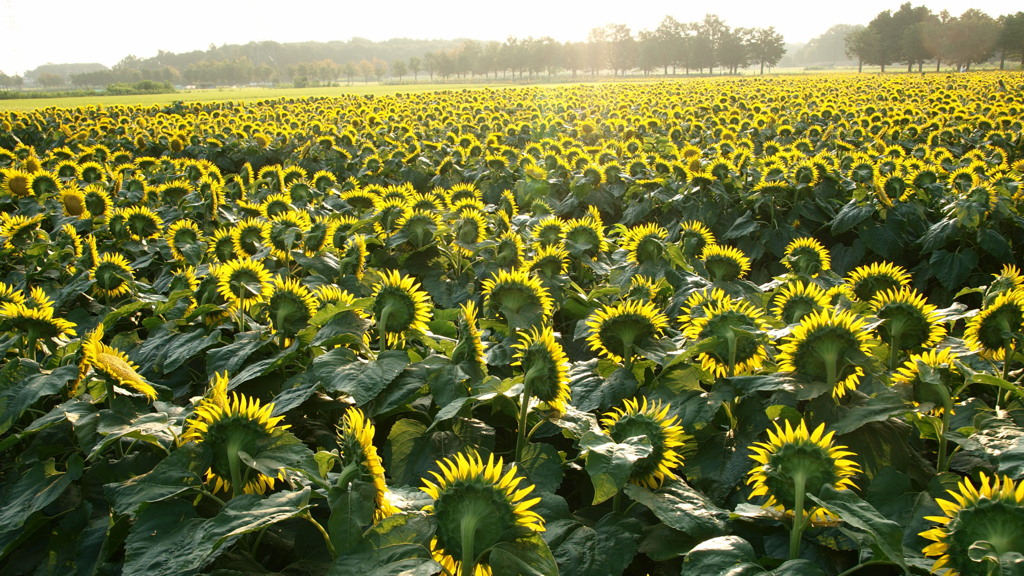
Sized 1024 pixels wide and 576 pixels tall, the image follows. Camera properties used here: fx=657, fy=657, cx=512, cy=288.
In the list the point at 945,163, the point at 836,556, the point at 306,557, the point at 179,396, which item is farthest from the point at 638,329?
the point at 945,163

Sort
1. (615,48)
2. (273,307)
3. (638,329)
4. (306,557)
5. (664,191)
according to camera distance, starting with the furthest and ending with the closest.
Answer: (615,48)
(664,191)
(273,307)
(638,329)
(306,557)

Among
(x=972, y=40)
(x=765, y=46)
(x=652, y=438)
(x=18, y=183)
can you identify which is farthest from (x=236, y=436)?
(x=765, y=46)

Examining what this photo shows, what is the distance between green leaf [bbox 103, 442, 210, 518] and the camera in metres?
1.37

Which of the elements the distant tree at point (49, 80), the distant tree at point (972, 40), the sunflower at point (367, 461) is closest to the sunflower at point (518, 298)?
the sunflower at point (367, 461)

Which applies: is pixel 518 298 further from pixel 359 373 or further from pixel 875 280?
pixel 875 280

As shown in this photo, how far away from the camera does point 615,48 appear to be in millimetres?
110500

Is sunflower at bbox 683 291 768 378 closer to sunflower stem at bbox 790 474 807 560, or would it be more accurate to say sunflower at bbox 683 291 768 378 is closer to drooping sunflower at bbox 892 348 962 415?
drooping sunflower at bbox 892 348 962 415

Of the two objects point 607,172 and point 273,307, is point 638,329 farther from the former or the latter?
point 607,172

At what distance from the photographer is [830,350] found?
164cm

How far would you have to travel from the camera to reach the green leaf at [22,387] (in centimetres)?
184

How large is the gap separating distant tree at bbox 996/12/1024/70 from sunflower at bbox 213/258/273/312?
79.0 m

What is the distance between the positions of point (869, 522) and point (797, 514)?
0.41 feet

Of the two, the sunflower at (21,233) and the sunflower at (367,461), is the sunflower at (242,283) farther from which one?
the sunflower at (21,233)

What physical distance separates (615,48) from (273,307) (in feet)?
384
